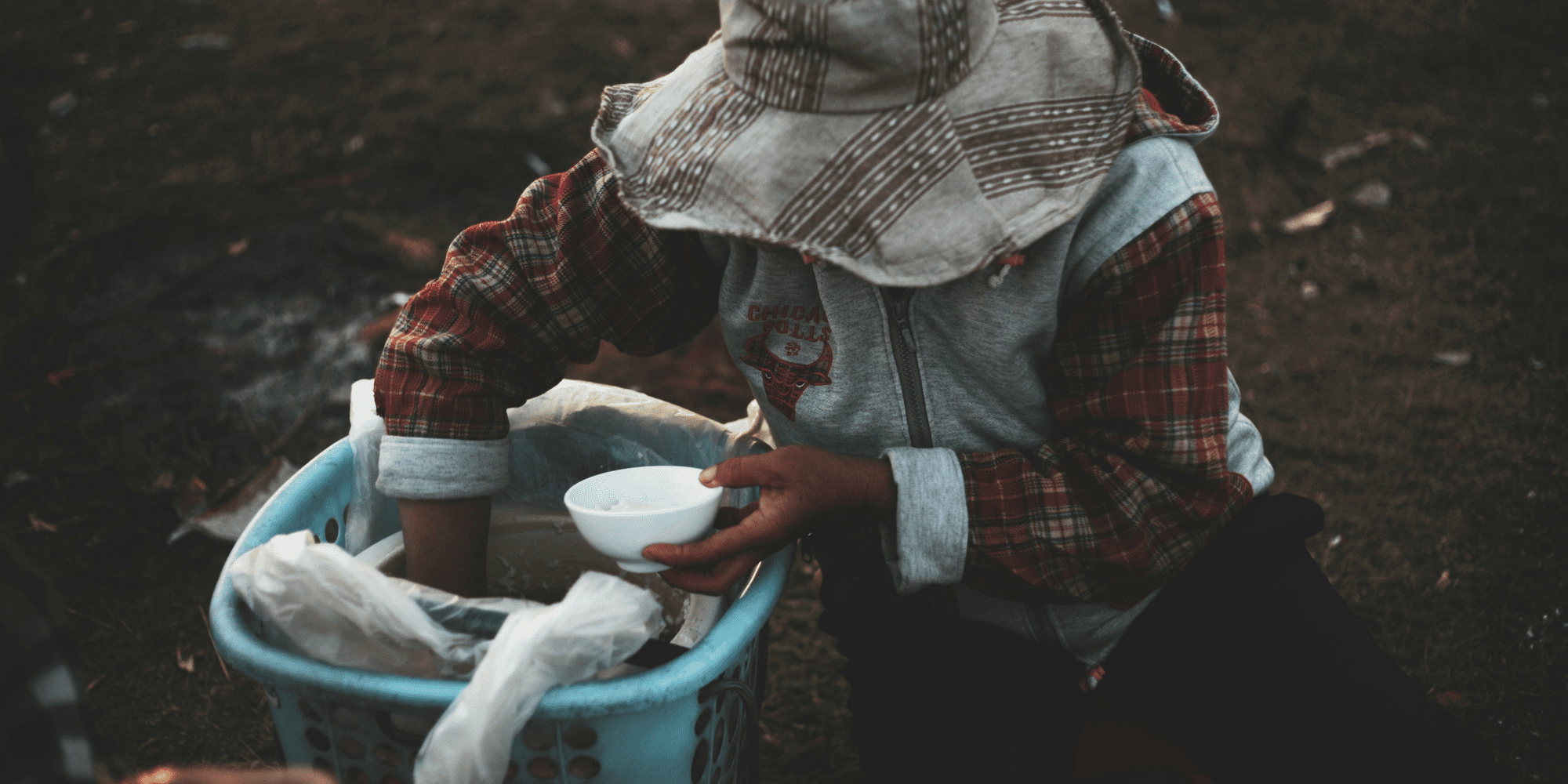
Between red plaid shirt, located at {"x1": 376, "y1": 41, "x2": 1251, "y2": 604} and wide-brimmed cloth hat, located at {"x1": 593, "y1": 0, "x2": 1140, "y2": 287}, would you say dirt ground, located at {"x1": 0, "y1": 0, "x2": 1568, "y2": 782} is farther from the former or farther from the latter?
wide-brimmed cloth hat, located at {"x1": 593, "y1": 0, "x2": 1140, "y2": 287}

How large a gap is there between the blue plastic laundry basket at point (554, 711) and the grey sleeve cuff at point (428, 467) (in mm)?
180

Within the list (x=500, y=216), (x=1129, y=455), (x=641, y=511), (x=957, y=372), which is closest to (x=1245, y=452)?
(x=1129, y=455)

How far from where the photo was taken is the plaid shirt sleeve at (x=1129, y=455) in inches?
40.2

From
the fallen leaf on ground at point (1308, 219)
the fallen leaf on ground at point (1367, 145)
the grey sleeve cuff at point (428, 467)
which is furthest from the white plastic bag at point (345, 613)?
the fallen leaf on ground at point (1367, 145)

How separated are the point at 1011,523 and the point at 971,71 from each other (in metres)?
0.51

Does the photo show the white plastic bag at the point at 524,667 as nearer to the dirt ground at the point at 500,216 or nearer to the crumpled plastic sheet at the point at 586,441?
the crumpled plastic sheet at the point at 586,441

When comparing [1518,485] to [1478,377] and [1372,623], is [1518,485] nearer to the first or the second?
[1478,377]

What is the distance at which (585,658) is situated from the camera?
3.13ft

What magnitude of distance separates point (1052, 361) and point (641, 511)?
54 cm

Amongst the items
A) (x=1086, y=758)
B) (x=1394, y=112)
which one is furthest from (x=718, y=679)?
(x=1394, y=112)

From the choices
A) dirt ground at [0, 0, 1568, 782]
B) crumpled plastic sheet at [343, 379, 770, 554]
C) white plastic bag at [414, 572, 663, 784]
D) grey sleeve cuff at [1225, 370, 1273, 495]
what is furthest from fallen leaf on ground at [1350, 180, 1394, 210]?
white plastic bag at [414, 572, 663, 784]

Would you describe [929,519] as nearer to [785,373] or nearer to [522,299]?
[785,373]

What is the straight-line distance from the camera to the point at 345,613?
0.98m

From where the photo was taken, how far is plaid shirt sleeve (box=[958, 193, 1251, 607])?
102 centimetres
